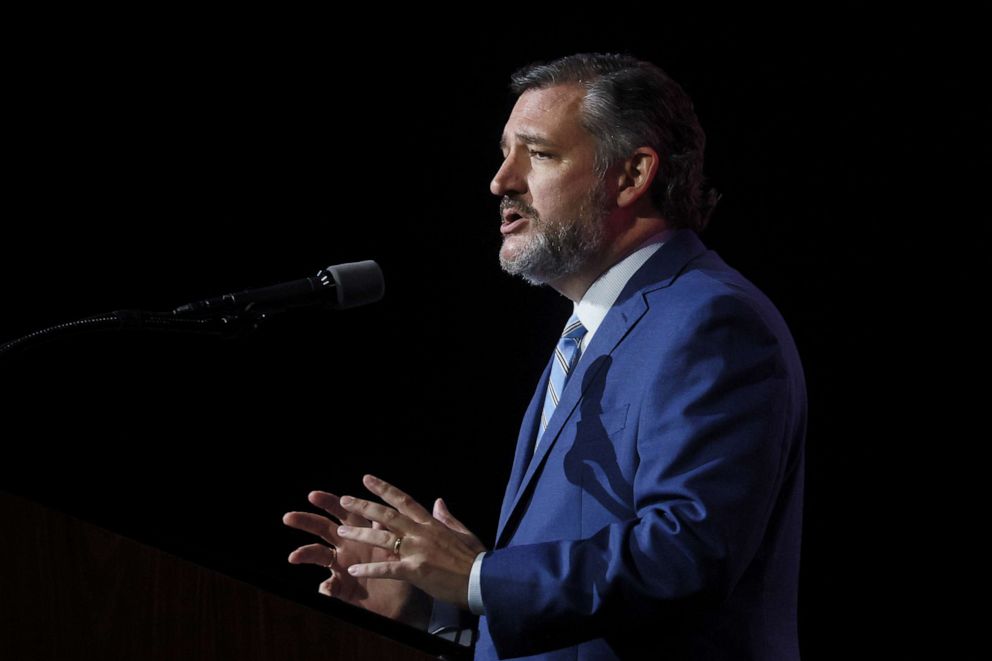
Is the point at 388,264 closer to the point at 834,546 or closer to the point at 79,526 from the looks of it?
the point at 834,546

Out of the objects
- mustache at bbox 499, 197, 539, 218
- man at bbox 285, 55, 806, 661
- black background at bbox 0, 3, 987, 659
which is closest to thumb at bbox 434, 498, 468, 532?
man at bbox 285, 55, 806, 661

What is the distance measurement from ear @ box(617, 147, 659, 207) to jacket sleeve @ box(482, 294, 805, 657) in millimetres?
472

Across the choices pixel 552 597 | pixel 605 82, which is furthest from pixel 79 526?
pixel 605 82

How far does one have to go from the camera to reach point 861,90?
3.02 meters

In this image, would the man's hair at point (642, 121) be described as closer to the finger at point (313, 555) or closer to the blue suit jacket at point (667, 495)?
the blue suit jacket at point (667, 495)

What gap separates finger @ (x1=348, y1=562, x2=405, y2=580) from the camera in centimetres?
137

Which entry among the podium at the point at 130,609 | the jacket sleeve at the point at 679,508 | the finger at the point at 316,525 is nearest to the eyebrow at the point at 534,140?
the jacket sleeve at the point at 679,508

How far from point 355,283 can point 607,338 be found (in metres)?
0.49

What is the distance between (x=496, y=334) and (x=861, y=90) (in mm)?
1354

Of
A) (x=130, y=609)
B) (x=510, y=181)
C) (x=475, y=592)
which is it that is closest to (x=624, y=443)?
(x=475, y=592)

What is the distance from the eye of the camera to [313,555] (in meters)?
1.82

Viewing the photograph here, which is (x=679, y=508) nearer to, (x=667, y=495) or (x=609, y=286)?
(x=667, y=495)

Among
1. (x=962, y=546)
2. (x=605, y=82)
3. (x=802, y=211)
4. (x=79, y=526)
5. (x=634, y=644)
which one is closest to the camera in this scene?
(x=79, y=526)

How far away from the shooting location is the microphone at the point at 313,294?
1399mm
